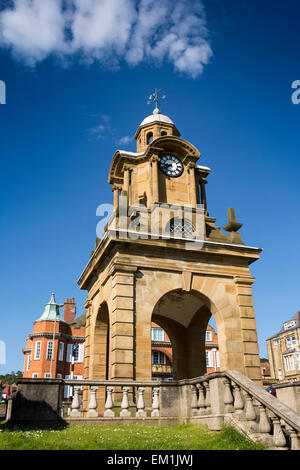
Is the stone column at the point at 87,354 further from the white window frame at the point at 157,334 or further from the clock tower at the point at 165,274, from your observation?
the white window frame at the point at 157,334

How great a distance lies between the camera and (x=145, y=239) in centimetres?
1783

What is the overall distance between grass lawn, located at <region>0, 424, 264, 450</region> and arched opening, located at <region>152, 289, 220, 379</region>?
464 inches

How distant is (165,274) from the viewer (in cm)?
1808

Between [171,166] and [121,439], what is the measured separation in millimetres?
15959

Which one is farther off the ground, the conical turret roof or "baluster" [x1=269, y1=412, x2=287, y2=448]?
the conical turret roof

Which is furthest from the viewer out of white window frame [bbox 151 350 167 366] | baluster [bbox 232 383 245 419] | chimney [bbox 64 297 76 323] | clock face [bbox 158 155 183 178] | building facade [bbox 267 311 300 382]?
building facade [bbox 267 311 300 382]

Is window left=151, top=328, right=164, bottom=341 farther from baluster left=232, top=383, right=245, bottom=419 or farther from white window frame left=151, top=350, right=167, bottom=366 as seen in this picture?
baluster left=232, top=383, right=245, bottom=419

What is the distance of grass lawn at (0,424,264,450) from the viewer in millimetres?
8320

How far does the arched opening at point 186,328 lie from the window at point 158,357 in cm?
3134

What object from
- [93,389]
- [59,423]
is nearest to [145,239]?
[93,389]

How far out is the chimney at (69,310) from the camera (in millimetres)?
57594

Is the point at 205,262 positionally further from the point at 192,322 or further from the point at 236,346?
the point at 192,322

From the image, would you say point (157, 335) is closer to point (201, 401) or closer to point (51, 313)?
point (51, 313)

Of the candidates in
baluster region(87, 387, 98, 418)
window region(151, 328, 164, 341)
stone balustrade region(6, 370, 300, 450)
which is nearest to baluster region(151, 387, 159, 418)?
stone balustrade region(6, 370, 300, 450)
